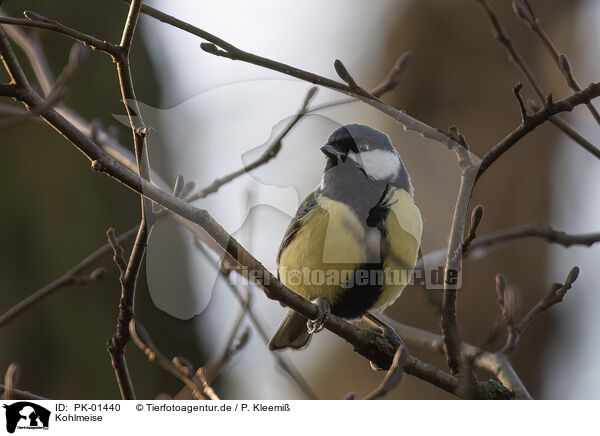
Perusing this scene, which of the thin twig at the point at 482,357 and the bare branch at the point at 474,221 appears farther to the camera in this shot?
the thin twig at the point at 482,357

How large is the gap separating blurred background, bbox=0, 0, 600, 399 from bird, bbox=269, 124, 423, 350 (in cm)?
3

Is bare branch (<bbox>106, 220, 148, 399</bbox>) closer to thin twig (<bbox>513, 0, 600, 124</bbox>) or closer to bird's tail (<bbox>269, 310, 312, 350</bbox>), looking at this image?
bird's tail (<bbox>269, 310, 312, 350</bbox>)

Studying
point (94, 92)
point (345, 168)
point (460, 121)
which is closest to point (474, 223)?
point (345, 168)

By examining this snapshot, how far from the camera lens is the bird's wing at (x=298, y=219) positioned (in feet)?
3.32

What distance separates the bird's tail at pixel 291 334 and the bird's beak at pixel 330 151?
0.30 metres

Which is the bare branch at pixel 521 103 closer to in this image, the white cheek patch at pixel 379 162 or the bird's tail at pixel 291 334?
the white cheek patch at pixel 379 162

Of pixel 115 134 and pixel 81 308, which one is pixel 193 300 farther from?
pixel 81 308

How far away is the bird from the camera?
95 centimetres
